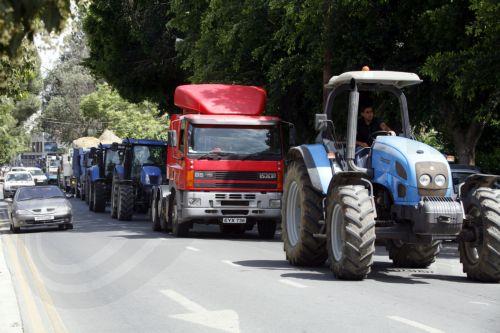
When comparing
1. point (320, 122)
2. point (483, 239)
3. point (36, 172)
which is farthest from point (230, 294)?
point (36, 172)

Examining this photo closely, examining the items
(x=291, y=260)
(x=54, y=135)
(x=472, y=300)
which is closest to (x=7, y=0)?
(x=472, y=300)

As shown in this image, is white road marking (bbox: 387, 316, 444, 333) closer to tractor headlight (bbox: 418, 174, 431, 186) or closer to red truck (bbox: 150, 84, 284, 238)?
tractor headlight (bbox: 418, 174, 431, 186)

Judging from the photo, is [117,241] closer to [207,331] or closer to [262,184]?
[262,184]

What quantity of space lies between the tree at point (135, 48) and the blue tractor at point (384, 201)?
27107 mm

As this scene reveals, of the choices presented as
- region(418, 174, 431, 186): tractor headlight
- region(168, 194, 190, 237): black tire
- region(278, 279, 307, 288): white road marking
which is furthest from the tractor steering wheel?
region(168, 194, 190, 237): black tire

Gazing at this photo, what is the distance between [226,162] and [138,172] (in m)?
10.6

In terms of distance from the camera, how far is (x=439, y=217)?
1255 centimetres

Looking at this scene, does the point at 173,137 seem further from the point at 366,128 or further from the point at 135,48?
the point at 135,48

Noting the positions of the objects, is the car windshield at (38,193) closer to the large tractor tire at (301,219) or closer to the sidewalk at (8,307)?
the sidewalk at (8,307)

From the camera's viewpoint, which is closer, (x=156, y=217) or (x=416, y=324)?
(x=416, y=324)

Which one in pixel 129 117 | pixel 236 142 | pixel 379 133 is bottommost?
pixel 236 142

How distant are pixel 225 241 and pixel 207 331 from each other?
41.7ft

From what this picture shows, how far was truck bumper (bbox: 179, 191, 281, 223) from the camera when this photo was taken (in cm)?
2212

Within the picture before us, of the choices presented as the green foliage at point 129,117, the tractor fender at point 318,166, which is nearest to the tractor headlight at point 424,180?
the tractor fender at point 318,166
